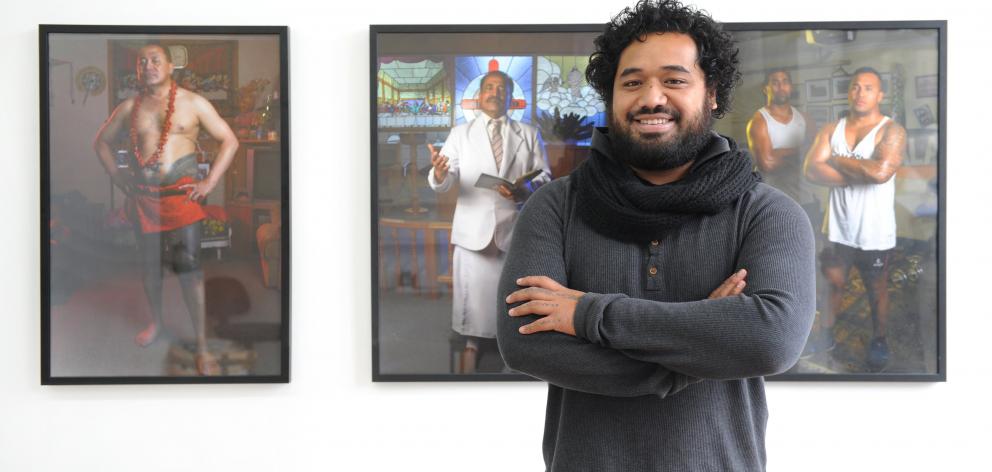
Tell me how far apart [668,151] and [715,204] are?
0.14m

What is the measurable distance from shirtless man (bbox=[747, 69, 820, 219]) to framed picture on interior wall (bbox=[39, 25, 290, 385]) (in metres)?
1.49

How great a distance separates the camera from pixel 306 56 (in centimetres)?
257

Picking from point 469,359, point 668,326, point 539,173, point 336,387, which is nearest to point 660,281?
point 668,326

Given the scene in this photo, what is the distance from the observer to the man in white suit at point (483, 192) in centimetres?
252

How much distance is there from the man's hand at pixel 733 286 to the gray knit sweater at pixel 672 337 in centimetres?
1

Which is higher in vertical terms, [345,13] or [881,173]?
[345,13]

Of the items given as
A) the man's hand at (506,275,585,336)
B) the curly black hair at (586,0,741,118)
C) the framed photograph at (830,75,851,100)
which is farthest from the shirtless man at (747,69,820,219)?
the man's hand at (506,275,585,336)

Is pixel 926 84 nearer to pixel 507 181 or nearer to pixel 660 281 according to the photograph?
pixel 507 181

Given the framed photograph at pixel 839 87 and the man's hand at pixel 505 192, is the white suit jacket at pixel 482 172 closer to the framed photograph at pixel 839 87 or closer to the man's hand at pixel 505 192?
the man's hand at pixel 505 192

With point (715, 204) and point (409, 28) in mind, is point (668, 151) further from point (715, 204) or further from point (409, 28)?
point (409, 28)

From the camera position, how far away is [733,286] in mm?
1471

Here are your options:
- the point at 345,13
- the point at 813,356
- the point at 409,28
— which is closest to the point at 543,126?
the point at 409,28

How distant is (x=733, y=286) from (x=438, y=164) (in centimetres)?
128
